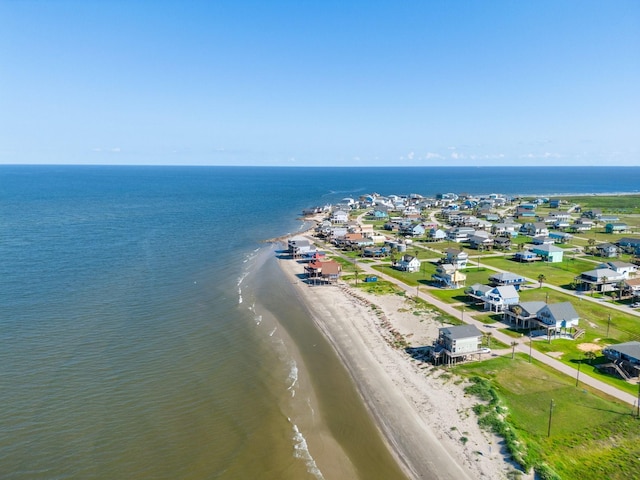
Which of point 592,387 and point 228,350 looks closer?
point 592,387

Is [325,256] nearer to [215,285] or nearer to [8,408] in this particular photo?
[215,285]

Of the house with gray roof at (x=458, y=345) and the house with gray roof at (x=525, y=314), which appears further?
the house with gray roof at (x=525, y=314)

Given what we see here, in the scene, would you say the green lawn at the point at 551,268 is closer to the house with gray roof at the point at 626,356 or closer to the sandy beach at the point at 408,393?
the house with gray roof at the point at 626,356

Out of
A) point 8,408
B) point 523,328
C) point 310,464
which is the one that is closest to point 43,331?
point 8,408

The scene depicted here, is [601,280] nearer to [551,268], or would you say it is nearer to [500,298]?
[551,268]

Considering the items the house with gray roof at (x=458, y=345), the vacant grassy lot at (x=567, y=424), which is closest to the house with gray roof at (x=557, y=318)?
the vacant grassy lot at (x=567, y=424)

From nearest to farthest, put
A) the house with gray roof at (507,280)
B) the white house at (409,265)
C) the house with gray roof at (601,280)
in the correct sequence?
the house with gray roof at (601,280), the house with gray roof at (507,280), the white house at (409,265)
